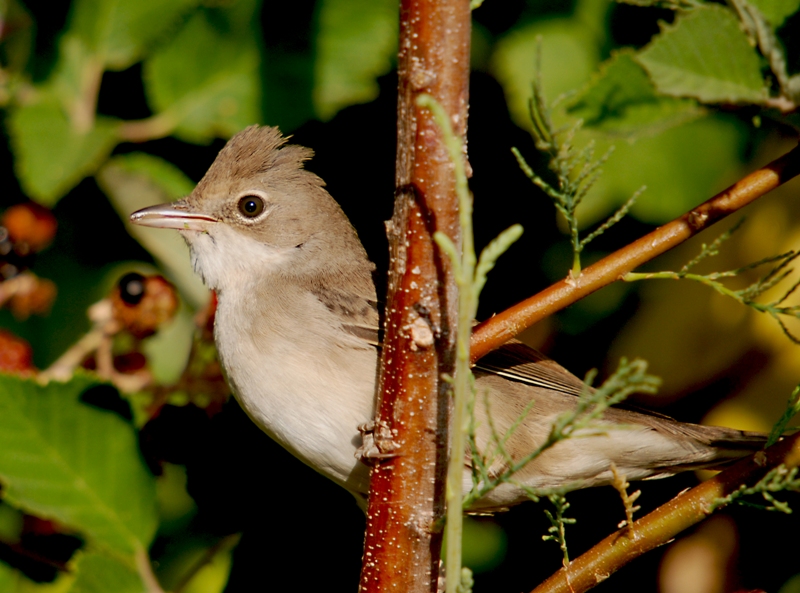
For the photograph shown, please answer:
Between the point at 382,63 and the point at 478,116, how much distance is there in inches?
22.5

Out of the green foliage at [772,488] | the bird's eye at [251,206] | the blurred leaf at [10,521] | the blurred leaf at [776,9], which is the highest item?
the blurred leaf at [776,9]

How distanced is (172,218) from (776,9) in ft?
6.46

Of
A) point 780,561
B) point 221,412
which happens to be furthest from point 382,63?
point 780,561

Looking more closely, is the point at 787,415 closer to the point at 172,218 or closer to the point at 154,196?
the point at 172,218

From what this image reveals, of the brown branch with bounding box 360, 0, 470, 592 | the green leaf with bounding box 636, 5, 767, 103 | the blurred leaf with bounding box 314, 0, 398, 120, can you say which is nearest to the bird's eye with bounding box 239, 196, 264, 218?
the blurred leaf with bounding box 314, 0, 398, 120

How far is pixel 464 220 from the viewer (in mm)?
1471

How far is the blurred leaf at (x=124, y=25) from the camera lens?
2.91 metres

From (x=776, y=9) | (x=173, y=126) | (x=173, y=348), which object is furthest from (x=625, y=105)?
(x=173, y=348)

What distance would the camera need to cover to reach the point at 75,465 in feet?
8.40

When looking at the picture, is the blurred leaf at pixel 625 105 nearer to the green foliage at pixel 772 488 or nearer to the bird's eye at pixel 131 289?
the green foliage at pixel 772 488

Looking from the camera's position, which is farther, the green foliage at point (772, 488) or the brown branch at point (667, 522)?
the brown branch at point (667, 522)

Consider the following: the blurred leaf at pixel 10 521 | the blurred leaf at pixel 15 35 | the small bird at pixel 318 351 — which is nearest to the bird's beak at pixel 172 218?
the small bird at pixel 318 351

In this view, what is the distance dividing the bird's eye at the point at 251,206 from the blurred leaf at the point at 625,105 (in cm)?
135

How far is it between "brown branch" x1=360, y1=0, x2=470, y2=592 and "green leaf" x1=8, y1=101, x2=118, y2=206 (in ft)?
4.78
